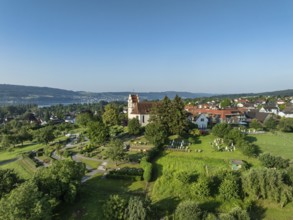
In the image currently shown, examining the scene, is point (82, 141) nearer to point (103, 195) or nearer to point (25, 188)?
point (103, 195)

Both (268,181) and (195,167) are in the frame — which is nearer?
(268,181)

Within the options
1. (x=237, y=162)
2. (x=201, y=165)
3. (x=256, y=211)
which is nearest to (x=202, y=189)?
(x=256, y=211)

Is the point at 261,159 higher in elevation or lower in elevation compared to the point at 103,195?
higher

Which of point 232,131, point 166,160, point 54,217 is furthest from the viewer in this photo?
point 232,131

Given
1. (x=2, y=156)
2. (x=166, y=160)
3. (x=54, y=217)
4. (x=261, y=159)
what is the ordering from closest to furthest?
(x=54, y=217) < (x=261, y=159) < (x=166, y=160) < (x=2, y=156)

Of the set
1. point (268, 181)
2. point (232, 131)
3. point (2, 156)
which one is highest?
point (232, 131)

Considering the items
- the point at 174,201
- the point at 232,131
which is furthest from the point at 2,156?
the point at 232,131

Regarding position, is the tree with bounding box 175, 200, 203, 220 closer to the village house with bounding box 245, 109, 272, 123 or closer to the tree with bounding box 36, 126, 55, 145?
the tree with bounding box 36, 126, 55, 145

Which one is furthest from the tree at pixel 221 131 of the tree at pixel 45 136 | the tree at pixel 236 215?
the tree at pixel 45 136
